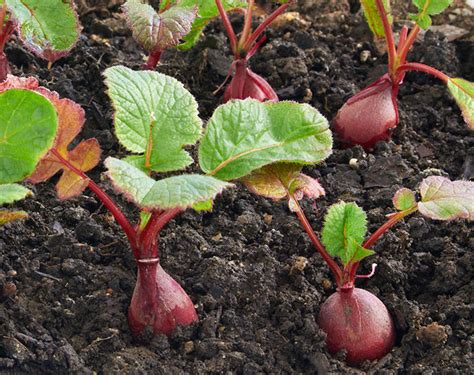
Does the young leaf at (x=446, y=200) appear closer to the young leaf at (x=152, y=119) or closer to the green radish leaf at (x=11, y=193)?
the young leaf at (x=152, y=119)

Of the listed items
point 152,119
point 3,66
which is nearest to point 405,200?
point 152,119

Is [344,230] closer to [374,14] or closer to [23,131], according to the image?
[23,131]

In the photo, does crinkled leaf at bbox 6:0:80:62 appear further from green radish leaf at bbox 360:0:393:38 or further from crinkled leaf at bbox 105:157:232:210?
green radish leaf at bbox 360:0:393:38

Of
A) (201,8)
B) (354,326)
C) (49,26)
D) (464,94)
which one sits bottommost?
(354,326)

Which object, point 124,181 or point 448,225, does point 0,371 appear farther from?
point 448,225

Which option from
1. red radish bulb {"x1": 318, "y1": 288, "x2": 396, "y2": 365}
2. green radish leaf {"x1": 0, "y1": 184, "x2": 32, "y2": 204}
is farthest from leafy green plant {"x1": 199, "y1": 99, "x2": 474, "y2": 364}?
green radish leaf {"x1": 0, "y1": 184, "x2": 32, "y2": 204}
